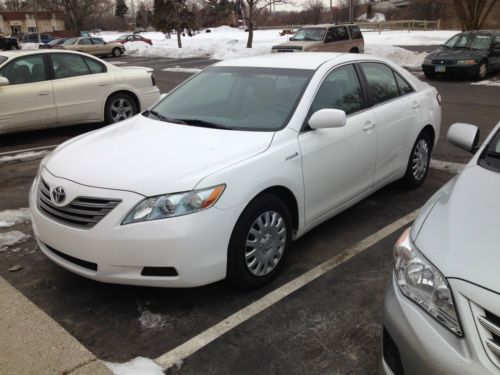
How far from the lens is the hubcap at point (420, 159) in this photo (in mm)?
5297

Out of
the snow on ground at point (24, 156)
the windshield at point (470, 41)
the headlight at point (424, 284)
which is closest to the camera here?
the headlight at point (424, 284)

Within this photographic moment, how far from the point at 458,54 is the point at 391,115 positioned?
12226 mm

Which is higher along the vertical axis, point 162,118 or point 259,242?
point 162,118

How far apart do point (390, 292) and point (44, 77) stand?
289 inches

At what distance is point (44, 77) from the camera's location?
8070 mm

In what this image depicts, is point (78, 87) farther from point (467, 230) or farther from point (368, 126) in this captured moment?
point (467, 230)

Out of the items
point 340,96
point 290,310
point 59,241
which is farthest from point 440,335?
point 340,96

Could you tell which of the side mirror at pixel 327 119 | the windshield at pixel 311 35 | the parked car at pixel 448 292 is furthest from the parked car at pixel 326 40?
the parked car at pixel 448 292

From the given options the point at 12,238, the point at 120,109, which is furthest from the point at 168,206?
the point at 120,109

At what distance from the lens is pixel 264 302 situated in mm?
3342

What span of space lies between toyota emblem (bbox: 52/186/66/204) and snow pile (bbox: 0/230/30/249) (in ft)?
4.46

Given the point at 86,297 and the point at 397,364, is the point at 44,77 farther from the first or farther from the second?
the point at 397,364

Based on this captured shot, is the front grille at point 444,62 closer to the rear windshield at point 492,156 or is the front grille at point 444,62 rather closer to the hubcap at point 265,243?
the rear windshield at point 492,156

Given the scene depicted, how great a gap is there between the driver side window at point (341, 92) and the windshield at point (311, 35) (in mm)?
14516
